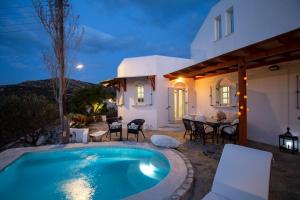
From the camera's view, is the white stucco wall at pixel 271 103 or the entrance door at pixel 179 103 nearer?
the white stucco wall at pixel 271 103

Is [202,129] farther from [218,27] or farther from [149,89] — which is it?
[218,27]

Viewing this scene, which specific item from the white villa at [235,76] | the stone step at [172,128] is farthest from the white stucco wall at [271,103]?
the stone step at [172,128]

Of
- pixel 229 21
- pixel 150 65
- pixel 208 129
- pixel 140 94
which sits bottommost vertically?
pixel 208 129

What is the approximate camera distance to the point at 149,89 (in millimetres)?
11789

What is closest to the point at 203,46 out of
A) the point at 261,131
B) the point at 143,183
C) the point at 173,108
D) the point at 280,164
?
the point at 173,108

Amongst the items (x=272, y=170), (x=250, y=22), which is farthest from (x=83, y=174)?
(x=250, y=22)

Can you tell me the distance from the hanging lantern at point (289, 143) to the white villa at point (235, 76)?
1.16 feet

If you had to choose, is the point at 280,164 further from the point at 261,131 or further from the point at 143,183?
the point at 143,183

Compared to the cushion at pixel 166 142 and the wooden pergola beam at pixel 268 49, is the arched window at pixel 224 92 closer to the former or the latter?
the wooden pergola beam at pixel 268 49

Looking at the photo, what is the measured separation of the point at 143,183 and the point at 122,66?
894 cm

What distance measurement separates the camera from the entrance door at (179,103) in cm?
1238

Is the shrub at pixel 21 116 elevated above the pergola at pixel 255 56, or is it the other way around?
the pergola at pixel 255 56

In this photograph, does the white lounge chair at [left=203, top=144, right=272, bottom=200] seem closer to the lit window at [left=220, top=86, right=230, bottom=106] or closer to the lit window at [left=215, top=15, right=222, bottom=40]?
the lit window at [left=220, top=86, right=230, bottom=106]

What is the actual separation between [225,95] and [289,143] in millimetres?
4110
